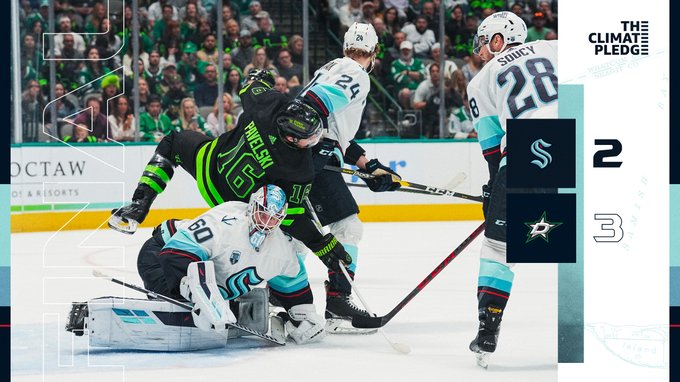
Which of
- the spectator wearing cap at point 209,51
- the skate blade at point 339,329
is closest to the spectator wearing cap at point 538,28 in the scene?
the spectator wearing cap at point 209,51

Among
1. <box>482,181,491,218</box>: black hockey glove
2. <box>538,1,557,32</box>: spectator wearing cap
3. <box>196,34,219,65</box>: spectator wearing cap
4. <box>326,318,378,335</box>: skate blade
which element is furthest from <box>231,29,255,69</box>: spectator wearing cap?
<box>482,181,491,218</box>: black hockey glove

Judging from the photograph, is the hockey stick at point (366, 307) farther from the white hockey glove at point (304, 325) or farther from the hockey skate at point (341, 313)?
the white hockey glove at point (304, 325)

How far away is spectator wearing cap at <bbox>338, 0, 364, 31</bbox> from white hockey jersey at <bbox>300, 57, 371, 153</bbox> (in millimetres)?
5127

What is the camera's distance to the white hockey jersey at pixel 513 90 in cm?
338

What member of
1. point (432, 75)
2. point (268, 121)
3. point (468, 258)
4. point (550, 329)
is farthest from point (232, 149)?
point (432, 75)

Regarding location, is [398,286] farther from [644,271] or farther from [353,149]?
[644,271]

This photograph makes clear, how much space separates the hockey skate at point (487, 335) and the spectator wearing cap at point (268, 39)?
5769 millimetres

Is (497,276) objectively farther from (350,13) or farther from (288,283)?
(350,13)

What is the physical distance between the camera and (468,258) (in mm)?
6547

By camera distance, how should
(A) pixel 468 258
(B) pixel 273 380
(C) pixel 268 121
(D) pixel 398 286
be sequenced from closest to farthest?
(B) pixel 273 380
(C) pixel 268 121
(D) pixel 398 286
(A) pixel 468 258

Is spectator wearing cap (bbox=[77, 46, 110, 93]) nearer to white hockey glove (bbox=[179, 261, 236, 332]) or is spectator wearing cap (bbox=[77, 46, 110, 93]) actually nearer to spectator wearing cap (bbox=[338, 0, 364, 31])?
spectator wearing cap (bbox=[338, 0, 364, 31])

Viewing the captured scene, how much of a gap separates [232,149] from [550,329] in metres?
1.43

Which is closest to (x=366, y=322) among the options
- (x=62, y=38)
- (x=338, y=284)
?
(x=338, y=284)

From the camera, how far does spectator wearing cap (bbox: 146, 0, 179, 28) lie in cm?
873
